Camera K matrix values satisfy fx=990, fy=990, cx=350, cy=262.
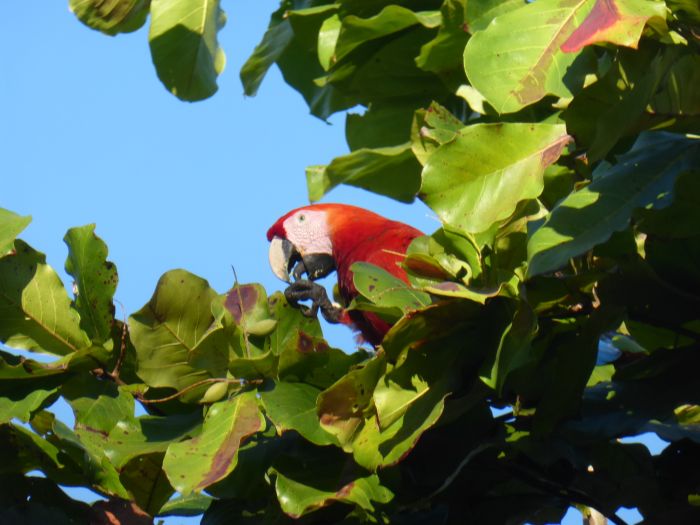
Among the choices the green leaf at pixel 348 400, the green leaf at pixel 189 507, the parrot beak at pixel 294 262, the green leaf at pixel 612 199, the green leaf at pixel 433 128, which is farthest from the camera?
the parrot beak at pixel 294 262

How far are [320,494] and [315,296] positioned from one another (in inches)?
57.0

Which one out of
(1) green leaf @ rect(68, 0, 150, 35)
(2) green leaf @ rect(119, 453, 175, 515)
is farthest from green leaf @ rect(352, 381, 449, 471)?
(1) green leaf @ rect(68, 0, 150, 35)

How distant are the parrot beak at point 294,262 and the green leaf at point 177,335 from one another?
1905 millimetres

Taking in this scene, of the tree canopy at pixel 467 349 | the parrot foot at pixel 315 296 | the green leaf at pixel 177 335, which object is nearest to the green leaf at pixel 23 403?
the tree canopy at pixel 467 349

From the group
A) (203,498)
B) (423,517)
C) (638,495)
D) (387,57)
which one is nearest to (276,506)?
(423,517)

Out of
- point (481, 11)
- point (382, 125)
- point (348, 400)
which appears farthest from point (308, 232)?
point (348, 400)

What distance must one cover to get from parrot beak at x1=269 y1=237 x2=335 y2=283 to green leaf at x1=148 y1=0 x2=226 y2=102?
135 cm

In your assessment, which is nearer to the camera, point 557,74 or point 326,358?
point 557,74

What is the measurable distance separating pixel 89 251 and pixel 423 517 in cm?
49

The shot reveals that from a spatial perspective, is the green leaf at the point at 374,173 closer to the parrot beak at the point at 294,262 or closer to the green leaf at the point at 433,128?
the green leaf at the point at 433,128

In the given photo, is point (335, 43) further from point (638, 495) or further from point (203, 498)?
point (638, 495)

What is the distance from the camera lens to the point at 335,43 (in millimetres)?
1622

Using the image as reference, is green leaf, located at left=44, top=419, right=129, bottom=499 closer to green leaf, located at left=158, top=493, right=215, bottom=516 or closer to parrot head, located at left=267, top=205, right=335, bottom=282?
green leaf, located at left=158, top=493, right=215, bottom=516

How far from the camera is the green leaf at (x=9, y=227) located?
1.08 meters
